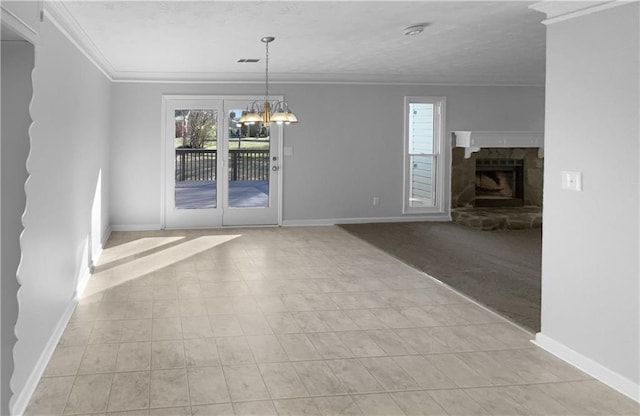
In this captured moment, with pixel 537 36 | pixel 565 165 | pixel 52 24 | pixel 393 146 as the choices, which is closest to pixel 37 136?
pixel 52 24

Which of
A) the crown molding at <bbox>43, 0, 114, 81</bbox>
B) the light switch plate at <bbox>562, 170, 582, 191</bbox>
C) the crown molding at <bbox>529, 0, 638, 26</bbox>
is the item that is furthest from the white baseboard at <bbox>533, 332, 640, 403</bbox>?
the crown molding at <bbox>43, 0, 114, 81</bbox>

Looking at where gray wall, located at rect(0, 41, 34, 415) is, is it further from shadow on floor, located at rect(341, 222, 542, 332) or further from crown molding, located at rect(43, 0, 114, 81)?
shadow on floor, located at rect(341, 222, 542, 332)

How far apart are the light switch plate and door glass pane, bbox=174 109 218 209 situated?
660 cm

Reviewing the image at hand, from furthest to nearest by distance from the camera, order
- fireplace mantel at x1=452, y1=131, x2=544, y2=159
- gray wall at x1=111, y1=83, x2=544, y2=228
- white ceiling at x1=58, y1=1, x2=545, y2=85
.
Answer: fireplace mantel at x1=452, y1=131, x2=544, y2=159 < gray wall at x1=111, y1=83, x2=544, y2=228 < white ceiling at x1=58, y1=1, x2=545, y2=85

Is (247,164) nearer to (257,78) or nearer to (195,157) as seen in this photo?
(195,157)

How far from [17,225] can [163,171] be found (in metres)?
7.30

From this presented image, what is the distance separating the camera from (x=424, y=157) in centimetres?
1066

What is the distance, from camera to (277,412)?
10.9ft

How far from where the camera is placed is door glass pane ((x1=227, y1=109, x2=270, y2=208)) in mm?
9961

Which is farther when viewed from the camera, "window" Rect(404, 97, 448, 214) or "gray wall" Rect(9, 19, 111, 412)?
"window" Rect(404, 97, 448, 214)

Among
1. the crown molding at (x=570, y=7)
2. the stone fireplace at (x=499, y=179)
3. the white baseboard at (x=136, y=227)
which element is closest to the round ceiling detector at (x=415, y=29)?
the crown molding at (x=570, y=7)

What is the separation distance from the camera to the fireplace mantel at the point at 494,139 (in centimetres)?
1035

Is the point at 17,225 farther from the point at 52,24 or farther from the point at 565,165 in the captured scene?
the point at 565,165

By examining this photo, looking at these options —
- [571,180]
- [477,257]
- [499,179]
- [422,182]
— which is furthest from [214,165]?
[571,180]
